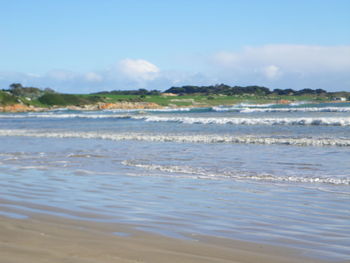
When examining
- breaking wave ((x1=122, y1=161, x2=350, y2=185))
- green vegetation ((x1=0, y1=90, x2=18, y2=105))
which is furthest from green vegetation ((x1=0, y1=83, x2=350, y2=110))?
breaking wave ((x1=122, y1=161, x2=350, y2=185))

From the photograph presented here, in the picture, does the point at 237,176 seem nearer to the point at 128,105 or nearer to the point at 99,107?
the point at 99,107

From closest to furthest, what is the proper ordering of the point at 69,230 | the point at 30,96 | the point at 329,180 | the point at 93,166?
the point at 69,230
the point at 329,180
the point at 93,166
the point at 30,96

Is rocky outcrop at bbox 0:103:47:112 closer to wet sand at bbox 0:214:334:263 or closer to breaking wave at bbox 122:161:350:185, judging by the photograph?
breaking wave at bbox 122:161:350:185

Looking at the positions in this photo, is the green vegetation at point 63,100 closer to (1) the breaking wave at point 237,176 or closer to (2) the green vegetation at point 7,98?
(2) the green vegetation at point 7,98

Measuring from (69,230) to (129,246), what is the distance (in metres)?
0.99

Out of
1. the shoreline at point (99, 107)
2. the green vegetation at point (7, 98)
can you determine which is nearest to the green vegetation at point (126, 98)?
the green vegetation at point (7, 98)

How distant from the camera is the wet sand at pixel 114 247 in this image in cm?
444

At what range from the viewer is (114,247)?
4.82m

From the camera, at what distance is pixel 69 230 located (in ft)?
18.0

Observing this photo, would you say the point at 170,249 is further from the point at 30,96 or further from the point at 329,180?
the point at 30,96

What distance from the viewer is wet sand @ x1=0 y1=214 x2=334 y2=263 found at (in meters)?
4.44

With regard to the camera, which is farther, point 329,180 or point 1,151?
point 1,151

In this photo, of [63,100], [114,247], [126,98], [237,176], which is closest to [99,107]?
[63,100]

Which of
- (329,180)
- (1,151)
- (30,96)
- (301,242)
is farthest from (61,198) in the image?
(30,96)
